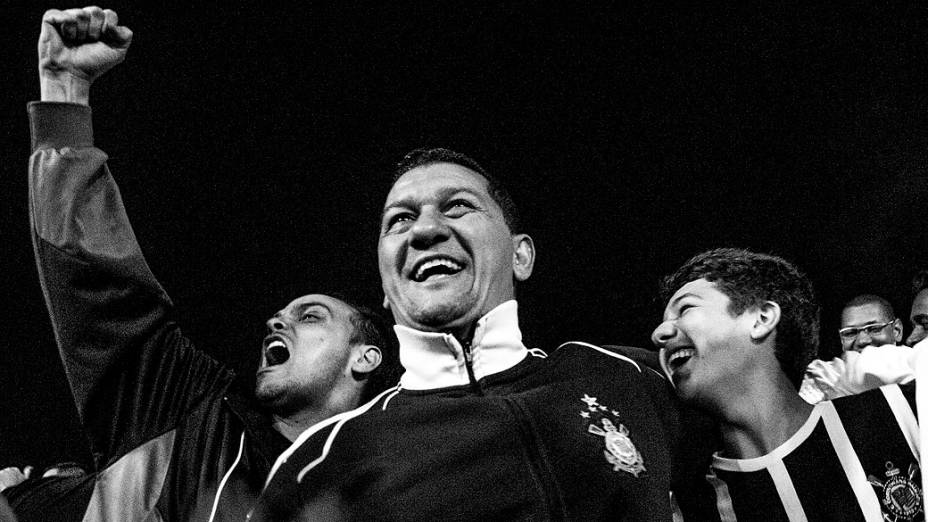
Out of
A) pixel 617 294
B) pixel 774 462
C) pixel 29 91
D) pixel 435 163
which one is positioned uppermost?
pixel 29 91

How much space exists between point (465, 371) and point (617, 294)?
1905 millimetres

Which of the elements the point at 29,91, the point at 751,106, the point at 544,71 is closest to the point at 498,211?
the point at 544,71

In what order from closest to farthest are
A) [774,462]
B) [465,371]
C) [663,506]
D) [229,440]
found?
[663,506] → [465,371] → [774,462] → [229,440]

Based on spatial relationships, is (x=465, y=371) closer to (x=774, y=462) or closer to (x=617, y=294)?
(x=774, y=462)

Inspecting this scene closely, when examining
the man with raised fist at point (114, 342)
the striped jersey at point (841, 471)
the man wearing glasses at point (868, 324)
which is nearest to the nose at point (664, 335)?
the striped jersey at point (841, 471)

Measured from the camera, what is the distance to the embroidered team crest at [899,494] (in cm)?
166

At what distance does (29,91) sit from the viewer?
11.0 feet

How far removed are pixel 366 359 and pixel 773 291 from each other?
103 centimetres

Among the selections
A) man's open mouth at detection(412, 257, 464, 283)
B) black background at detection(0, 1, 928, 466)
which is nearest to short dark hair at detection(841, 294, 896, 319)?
black background at detection(0, 1, 928, 466)

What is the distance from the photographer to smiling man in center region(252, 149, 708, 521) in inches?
53.2

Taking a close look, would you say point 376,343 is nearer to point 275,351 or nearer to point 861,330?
point 275,351

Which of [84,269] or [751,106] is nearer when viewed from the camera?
[84,269]

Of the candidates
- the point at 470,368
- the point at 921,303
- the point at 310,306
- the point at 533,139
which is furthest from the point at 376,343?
the point at 921,303

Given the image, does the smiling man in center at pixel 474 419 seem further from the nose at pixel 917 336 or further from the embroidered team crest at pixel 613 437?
the nose at pixel 917 336
